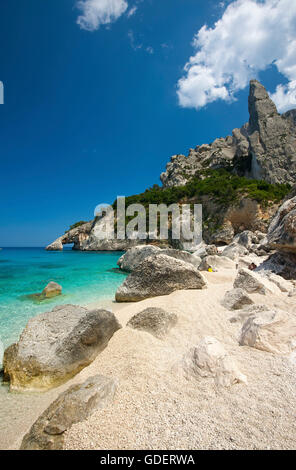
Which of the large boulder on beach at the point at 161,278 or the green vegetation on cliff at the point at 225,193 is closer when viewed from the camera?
the large boulder on beach at the point at 161,278

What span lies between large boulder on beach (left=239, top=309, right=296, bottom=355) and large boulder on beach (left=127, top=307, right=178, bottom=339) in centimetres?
127

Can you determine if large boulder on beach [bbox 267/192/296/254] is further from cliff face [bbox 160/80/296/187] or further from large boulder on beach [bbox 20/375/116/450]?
cliff face [bbox 160/80/296/187]

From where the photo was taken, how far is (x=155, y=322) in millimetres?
3734

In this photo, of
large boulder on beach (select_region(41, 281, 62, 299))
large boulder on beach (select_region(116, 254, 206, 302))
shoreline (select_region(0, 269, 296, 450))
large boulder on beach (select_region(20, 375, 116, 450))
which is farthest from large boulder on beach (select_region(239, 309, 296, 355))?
large boulder on beach (select_region(41, 281, 62, 299))

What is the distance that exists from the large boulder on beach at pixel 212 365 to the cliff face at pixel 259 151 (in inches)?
2185

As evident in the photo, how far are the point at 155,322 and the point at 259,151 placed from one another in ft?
199

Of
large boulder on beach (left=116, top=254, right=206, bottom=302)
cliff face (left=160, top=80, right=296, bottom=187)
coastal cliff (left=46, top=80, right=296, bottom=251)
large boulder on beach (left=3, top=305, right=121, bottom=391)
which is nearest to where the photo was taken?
large boulder on beach (left=3, top=305, right=121, bottom=391)

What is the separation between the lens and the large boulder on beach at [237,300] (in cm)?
440

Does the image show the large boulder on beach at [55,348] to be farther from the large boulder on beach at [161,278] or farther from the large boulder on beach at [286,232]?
the large boulder on beach at [286,232]

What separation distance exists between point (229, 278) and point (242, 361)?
648cm

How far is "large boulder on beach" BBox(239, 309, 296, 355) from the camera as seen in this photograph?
2.64 meters

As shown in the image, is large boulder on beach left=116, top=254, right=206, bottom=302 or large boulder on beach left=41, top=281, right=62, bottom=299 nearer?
large boulder on beach left=116, top=254, right=206, bottom=302

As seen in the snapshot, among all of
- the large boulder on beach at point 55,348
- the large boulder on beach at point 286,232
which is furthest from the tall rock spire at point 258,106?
the large boulder on beach at point 55,348

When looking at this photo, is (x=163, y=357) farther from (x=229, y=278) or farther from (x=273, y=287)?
(x=229, y=278)
